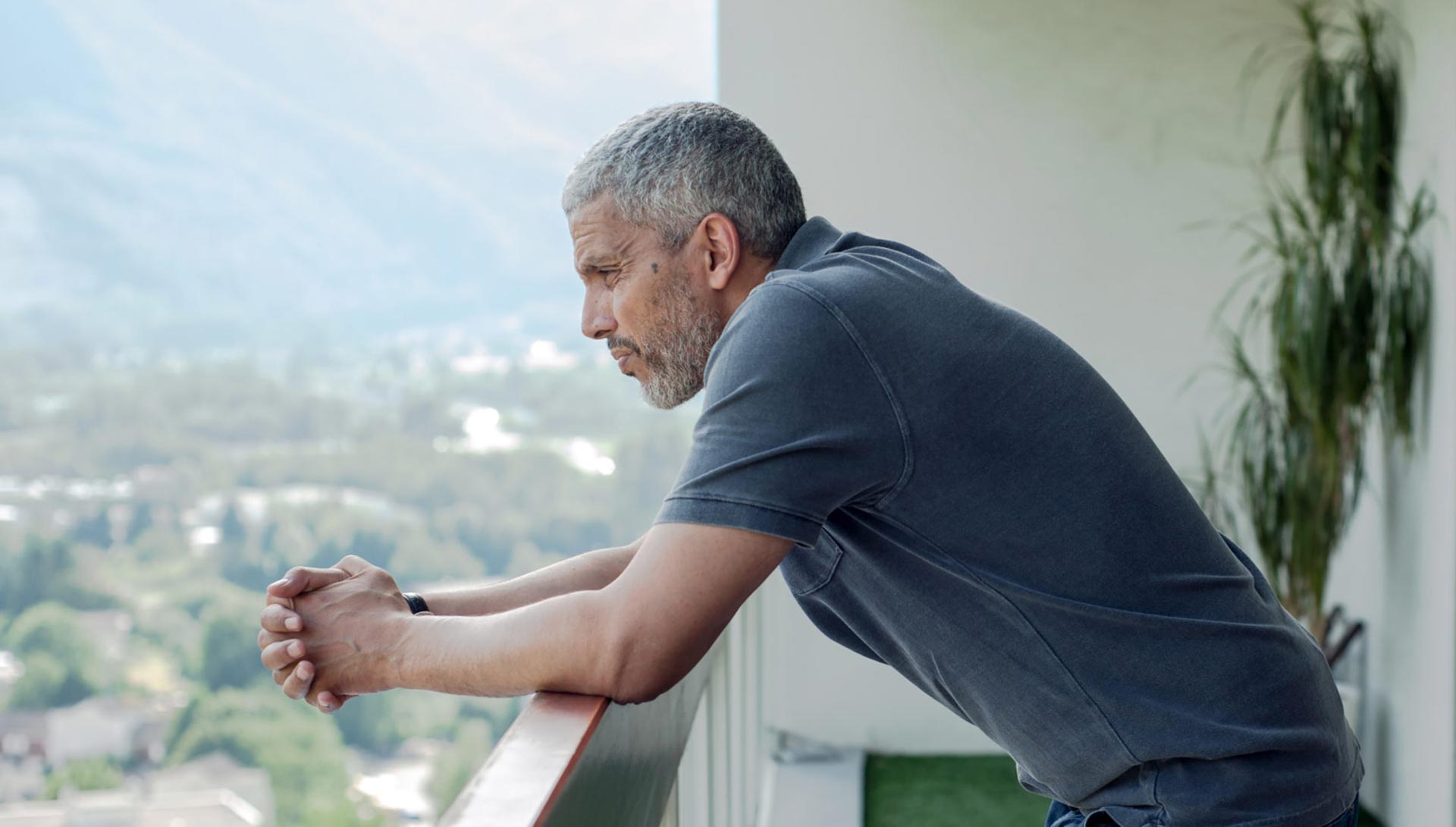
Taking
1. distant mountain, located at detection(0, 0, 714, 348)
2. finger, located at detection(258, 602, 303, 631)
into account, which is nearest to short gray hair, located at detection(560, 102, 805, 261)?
finger, located at detection(258, 602, 303, 631)

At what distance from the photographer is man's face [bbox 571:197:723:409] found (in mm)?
1238

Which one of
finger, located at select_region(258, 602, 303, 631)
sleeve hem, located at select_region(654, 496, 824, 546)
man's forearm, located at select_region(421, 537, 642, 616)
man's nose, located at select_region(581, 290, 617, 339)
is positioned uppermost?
man's nose, located at select_region(581, 290, 617, 339)

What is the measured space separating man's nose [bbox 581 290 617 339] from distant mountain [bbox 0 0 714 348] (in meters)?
22.9

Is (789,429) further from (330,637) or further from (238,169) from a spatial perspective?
(238,169)

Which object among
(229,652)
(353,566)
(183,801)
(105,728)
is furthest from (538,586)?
(105,728)

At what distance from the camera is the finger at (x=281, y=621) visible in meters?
1.11

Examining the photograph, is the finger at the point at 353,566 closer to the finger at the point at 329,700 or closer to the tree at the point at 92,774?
the finger at the point at 329,700

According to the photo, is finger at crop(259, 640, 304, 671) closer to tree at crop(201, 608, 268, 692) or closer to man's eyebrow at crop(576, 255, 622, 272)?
man's eyebrow at crop(576, 255, 622, 272)

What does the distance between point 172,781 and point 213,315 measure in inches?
408

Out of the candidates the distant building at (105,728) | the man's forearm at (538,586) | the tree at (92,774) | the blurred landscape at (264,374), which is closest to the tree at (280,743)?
the blurred landscape at (264,374)

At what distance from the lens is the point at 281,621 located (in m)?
1.11

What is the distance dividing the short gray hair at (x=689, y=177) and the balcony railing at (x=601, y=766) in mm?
461

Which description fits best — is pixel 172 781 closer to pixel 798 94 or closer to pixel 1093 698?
pixel 798 94

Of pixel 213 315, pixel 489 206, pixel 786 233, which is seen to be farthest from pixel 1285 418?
pixel 213 315
